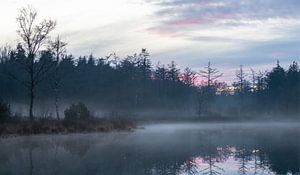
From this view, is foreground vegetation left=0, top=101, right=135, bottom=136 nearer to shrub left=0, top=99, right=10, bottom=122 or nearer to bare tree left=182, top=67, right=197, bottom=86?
shrub left=0, top=99, right=10, bottom=122

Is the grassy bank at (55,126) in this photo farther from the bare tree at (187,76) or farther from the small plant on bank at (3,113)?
the bare tree at (187,76)

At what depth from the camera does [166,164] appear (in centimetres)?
2011

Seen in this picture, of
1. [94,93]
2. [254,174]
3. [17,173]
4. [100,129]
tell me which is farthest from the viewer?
[94,93]

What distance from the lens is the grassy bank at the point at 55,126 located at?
37.0 meters

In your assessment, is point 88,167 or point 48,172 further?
point 88,167

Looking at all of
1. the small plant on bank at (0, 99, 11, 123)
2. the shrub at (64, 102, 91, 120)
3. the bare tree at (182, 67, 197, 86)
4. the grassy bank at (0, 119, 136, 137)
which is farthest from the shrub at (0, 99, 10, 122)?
the bare tree at (182, 67, 197, 86)

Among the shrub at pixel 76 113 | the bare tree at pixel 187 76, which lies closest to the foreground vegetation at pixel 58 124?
the shrub at pixel 76 113

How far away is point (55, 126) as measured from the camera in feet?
133

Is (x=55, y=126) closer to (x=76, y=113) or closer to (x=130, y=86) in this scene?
(x=76, y=113)

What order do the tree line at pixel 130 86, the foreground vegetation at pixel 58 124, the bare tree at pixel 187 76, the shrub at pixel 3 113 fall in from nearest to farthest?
the foreground vegetation at pixel 58 124 < the shrub at pixel 3 113 < the tree line at pixel 130 86 < the bare tree at pixel 187 76

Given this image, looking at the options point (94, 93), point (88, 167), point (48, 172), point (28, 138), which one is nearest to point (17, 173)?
point (48, 172)

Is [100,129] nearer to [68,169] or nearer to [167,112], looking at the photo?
[68,169]

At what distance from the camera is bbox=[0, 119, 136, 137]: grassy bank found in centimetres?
3699

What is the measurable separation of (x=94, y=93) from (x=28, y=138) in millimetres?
55937
